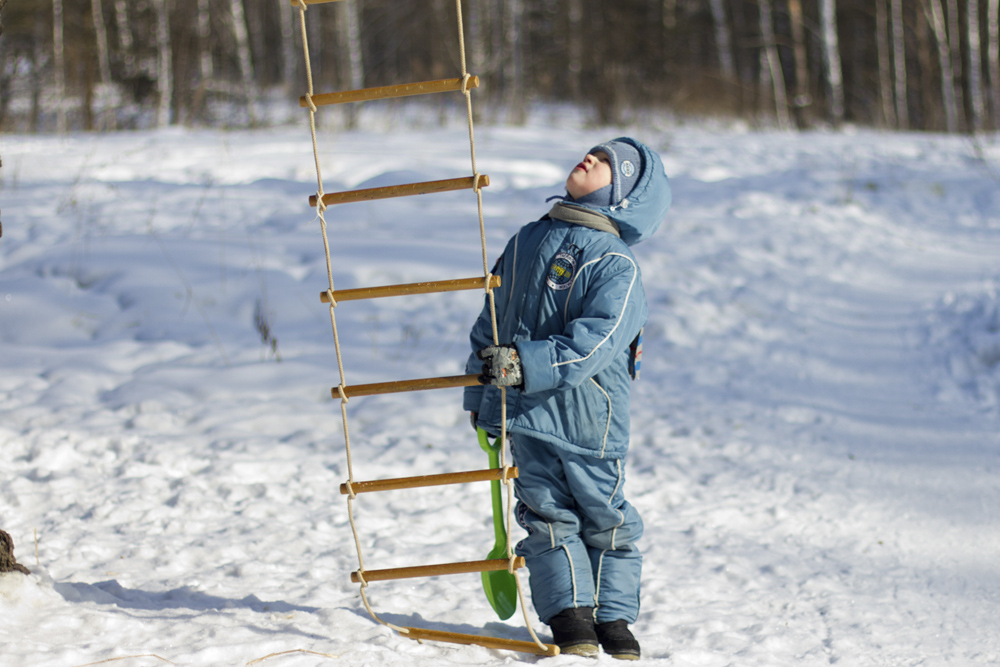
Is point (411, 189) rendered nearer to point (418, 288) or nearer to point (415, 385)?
point (418, 288)

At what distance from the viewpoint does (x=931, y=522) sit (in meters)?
3.13

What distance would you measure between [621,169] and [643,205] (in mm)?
126

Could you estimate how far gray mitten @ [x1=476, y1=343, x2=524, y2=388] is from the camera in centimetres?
196

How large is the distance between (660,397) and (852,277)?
255 cm

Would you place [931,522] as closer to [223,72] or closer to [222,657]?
[222,657]

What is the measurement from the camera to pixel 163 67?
12.5 m

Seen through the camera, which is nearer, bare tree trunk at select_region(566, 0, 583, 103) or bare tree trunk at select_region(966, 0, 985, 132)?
bare tree trunk at select_region(966, 0, 985, 132)

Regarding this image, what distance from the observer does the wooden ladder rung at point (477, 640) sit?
2.12m

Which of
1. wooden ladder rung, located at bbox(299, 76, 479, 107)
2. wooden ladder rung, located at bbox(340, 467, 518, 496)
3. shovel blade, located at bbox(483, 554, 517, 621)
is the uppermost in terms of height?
wooden ladder rung, located at bbox(299, 76, 479, 107)

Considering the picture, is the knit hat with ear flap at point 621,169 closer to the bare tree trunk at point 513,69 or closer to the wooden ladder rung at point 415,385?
the wooden ladder rung at point 415,385

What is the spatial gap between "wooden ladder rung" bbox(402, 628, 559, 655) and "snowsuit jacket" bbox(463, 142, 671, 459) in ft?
1.84

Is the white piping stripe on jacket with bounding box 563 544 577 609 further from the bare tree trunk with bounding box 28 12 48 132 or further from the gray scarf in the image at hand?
the bare tree trunk with bounding box 28 12 48 132

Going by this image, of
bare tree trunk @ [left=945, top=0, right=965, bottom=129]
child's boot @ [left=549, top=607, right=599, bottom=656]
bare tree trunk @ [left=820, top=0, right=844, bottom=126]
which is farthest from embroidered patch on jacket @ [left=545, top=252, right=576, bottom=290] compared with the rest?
bare tree trunk @ [left=945, top=0, right=965, bottom=129]

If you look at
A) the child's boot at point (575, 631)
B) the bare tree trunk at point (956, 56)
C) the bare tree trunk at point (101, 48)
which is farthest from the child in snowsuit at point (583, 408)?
the bare tree trunk at point (956, 56)
